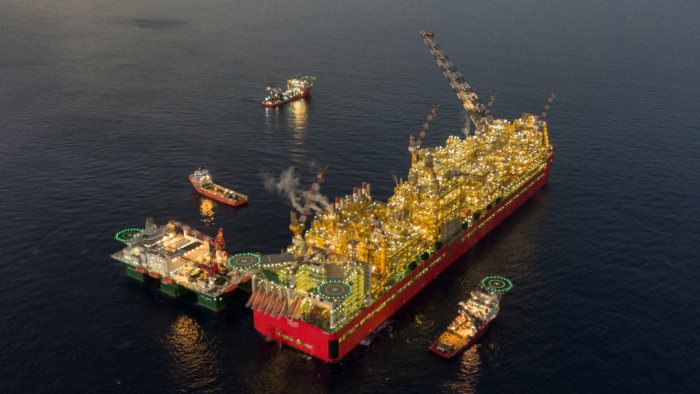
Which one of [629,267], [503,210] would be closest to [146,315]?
[503,210]

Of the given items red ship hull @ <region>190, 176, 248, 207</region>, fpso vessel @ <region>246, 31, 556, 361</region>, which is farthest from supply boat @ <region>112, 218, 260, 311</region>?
red ship hull @ <region>190, 176, 248, 207</region>

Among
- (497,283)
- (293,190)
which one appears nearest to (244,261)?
(293,190)

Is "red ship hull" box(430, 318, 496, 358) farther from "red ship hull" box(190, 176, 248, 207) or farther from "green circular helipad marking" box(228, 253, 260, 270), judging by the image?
"red ship hull" box(190, 176, 248, 207)

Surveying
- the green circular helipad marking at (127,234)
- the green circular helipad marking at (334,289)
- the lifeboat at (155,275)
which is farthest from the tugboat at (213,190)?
the green circular helipad marking at (334,289)

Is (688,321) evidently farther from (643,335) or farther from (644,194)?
(644,194)

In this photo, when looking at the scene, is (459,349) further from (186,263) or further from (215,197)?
(215,197)

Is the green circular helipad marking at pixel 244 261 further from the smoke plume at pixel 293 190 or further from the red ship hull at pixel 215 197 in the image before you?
the red ship hull at pixel 215 197
